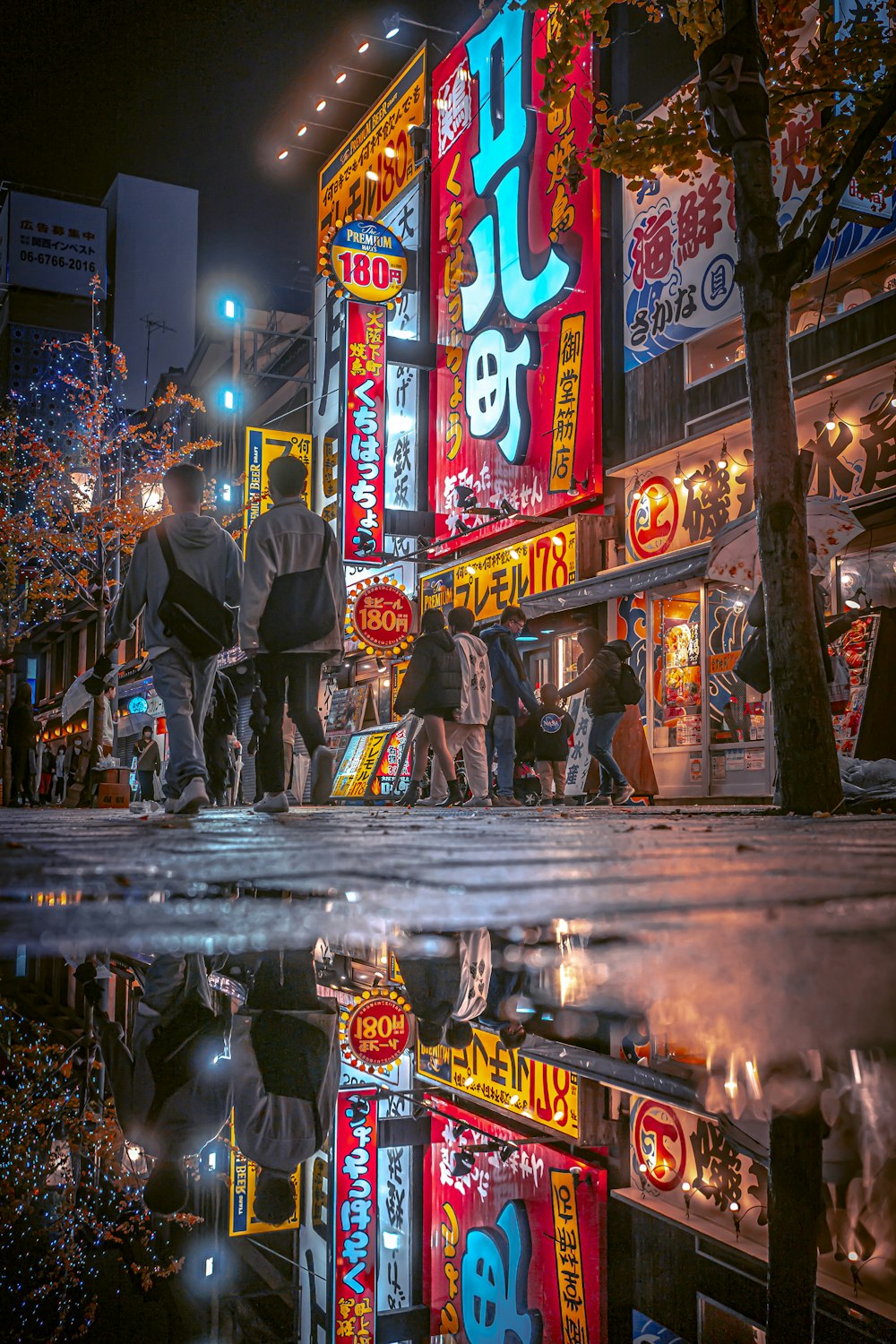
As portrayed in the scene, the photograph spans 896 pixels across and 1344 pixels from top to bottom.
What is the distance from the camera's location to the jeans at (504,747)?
12305mm

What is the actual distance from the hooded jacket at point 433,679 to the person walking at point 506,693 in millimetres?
1285

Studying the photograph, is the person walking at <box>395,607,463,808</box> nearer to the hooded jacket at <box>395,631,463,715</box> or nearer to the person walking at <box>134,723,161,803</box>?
the hooded jacket at <box>395,631,463,715</box>

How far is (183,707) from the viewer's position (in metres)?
6.57

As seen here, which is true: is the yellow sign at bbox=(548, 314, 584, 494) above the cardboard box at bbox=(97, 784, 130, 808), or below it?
above

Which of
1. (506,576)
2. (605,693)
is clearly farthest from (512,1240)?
(506,576)

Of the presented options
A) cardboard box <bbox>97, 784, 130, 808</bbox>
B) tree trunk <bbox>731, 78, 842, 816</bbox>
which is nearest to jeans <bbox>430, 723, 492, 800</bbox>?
cardboard box <bbox>97, 784, 130, 808</bbox>

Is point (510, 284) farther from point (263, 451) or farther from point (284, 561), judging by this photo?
point (284, 561)

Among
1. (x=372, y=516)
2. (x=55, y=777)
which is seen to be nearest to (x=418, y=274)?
(x=372, y=516)

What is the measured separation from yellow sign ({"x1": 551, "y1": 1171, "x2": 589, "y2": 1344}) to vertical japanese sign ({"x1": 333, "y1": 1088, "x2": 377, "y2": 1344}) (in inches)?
5.5

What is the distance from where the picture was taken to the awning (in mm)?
12195

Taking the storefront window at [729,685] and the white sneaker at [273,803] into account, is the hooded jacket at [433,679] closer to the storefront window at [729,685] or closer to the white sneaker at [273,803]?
the white sneaker at [273,803]

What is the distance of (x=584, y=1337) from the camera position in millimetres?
750

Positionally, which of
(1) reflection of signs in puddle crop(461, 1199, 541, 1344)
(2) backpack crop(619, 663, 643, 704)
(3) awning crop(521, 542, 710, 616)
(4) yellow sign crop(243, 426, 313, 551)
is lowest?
(1) reflection of signs in puddle crop(461, 1199, 541, 1344)

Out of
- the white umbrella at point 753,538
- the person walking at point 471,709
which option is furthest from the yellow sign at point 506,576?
the white umbrella at point 753,538
